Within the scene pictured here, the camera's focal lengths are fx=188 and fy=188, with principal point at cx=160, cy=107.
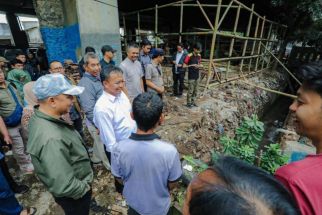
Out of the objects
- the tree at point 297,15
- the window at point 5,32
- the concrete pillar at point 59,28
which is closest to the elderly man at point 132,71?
the concrete pillar at point 59,28

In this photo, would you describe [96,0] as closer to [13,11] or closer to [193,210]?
[13,11]

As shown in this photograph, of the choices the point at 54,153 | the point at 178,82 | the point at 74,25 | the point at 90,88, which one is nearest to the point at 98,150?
the point at 90,88

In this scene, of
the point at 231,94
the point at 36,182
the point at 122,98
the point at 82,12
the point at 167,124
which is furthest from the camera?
the point at 231,94

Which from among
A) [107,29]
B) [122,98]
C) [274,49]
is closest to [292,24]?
[274,49]

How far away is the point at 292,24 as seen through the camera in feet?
32.5

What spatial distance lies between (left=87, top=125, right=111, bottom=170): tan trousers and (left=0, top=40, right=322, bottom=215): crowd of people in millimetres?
16

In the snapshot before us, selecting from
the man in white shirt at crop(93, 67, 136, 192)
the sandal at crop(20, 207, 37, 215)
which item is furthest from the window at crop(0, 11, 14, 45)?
the man in white shirt at crop(93, 67, 136, 192)

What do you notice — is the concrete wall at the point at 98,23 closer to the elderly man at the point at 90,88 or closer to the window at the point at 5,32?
the elderly man at the point at 90,88

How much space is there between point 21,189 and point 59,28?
481 centimetres

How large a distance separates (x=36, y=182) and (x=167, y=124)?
8.72ft

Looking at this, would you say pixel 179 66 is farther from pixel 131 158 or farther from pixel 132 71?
pixel 131 158

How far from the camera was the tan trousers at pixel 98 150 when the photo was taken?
2742mm

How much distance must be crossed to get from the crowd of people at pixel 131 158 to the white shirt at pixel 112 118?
0.01m

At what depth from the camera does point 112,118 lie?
2080 mm
